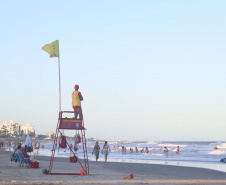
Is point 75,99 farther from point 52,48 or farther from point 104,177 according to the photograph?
point 104,177

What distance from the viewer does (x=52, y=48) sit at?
15.4 meters

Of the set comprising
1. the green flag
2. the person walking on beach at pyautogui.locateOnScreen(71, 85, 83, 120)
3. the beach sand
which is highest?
the green flag

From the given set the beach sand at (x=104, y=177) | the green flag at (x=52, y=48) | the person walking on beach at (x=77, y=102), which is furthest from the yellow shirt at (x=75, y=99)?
the beach sand at (x=104, y=177)

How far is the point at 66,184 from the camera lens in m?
12.1

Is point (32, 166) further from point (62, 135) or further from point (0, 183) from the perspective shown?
point (0, 183)

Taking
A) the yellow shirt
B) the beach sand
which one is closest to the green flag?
the yellow shirt

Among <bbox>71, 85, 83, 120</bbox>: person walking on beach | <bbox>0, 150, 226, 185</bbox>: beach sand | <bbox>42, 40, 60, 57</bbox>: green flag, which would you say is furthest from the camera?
<bbox>42, 40, 60, 57</bbox>: green flag

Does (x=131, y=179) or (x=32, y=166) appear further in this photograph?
(x=32, y=166)

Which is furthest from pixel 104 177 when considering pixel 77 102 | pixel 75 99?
pixel 75 99

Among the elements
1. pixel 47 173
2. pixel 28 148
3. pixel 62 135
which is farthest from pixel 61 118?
pixel 28 148

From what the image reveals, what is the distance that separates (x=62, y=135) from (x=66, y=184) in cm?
321

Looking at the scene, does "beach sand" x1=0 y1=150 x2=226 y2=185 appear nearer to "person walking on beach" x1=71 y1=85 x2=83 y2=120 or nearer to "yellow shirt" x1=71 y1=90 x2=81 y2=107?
"person walking on beach" x1=71 y1=85 x2=83 y2=120

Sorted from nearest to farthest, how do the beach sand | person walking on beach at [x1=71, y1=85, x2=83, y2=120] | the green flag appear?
the beach sand
person walking on beach at [x1=71, y1=85, x2=83, y2=120]
the green flag

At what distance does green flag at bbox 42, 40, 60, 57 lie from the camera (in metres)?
15.4
